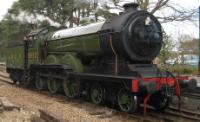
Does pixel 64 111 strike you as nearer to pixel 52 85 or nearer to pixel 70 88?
pixel 70 88

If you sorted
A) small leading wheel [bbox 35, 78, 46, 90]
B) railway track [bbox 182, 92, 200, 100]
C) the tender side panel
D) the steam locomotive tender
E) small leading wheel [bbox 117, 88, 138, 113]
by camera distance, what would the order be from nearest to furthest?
1. small leading wheel [bbox 117, 88, 138, 113]
2. the steam locomotive tender
3. railway track [bbox 182, 92, 200, 100]
4. small leading wheel [bbox 35, 78, 46, 90]
5. the tender side panel

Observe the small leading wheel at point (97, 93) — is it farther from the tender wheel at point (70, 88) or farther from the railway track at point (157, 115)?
the tender wheel at point (70, 88)

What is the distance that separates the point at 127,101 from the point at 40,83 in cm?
674

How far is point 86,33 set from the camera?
41.2ft

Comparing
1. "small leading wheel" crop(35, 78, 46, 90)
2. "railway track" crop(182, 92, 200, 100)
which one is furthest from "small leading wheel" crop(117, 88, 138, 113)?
"small leading wheel" crop(35, 78, 46, 90)

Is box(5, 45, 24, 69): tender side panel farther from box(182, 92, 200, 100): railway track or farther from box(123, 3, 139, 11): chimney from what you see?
box(182, 92, 200, 100): railway track

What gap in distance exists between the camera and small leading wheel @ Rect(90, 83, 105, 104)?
11.7m

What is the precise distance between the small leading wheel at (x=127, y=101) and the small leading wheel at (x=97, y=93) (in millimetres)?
876

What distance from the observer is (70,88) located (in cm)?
1380

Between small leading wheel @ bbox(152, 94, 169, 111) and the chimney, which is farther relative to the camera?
the chimney

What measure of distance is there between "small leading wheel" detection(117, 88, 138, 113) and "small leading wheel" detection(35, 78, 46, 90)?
20.0 feet

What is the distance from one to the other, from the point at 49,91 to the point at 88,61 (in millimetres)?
3356

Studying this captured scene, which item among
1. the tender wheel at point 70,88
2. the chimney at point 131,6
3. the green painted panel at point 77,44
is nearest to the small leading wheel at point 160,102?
the green painted panel at point 77,44

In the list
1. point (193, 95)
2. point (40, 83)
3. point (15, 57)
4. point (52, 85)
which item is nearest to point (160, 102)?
point (193, 95)
